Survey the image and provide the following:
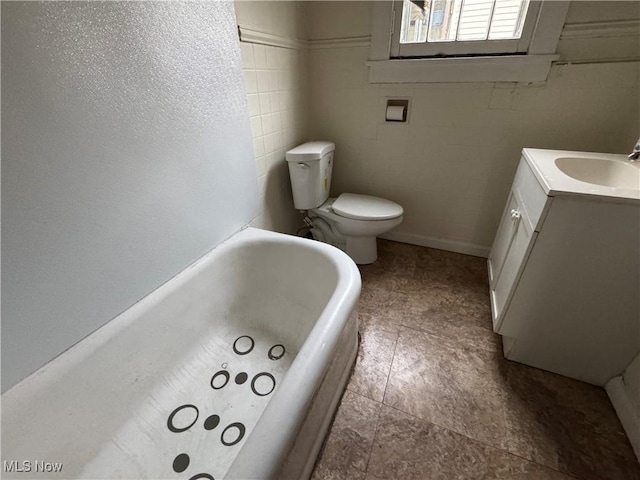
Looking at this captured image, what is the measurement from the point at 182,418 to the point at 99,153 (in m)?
0.88

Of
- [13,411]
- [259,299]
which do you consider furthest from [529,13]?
[13,411]

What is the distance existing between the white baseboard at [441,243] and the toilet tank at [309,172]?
28.5 inches

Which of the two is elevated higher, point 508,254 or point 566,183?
point 566,183

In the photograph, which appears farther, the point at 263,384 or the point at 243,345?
the point at 243,345

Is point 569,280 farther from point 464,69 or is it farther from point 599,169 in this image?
point 464,69

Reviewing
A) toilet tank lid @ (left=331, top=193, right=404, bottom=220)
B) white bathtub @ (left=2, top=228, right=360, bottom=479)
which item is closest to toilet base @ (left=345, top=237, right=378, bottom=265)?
toilet tank lid @ (left=331, top=193, right=404, bottom=220)

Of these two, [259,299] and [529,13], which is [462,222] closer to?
[529,13]

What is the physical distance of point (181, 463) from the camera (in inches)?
33.6

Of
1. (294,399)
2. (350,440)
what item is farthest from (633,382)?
(294,399)

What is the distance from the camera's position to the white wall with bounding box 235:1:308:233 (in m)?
1.29

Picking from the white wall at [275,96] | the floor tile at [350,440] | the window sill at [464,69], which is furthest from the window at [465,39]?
the floor tile at [350,440]

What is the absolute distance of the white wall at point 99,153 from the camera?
64 cm

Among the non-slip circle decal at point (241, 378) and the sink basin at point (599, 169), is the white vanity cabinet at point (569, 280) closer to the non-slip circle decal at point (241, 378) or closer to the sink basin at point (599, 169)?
the sink basin at point (599, 169)

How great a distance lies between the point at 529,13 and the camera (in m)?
1.32
